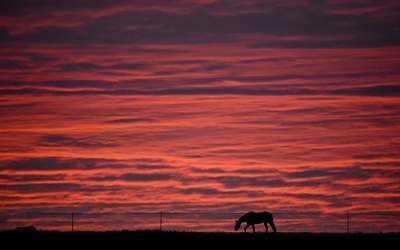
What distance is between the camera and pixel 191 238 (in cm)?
5812

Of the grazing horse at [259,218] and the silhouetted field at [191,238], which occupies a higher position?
the grazing horse at [259,218]

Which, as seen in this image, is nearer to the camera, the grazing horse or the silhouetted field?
the silhouetted field

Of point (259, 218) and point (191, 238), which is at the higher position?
point (259, 218)

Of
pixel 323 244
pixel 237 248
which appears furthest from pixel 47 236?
pixel 323 244

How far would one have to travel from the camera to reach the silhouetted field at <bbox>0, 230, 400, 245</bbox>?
5606cm

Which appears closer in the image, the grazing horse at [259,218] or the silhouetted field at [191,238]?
the silhouetted field at [191,238]

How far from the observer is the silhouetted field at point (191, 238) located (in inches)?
2207

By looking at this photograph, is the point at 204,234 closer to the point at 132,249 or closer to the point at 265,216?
the point at 132,249

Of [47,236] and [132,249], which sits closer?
[132,249]

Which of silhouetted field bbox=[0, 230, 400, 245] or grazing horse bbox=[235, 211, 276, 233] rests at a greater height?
grazing horse bbox=[235, 211, 276, 233]

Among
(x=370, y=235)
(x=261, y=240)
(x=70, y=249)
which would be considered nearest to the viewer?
(x=70, y=249)

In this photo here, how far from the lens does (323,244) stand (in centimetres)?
5594

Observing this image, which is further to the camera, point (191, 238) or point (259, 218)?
point (259, 218)

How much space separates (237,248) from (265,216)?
1892 centimetres
